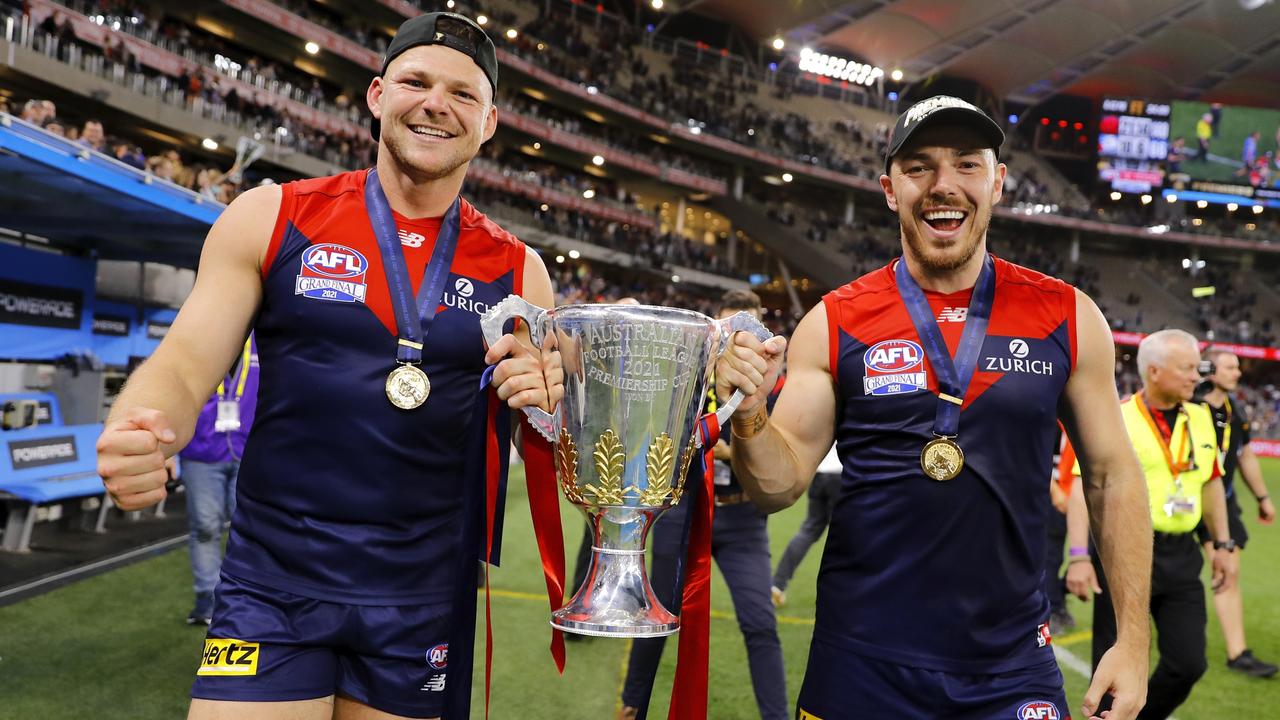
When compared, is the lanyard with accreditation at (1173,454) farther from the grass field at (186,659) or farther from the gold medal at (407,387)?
the gold medal at (407,387)

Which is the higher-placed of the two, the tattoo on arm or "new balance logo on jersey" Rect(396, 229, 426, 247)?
"new balance logo on jersey" Rect(396, 229, 426, 247)

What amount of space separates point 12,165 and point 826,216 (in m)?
44.9

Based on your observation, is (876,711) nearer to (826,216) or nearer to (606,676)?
(606,676)

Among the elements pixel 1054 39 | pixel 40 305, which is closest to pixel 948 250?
pixel 40 305

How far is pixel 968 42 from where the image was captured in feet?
158

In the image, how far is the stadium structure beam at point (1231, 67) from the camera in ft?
161

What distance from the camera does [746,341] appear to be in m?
1.78

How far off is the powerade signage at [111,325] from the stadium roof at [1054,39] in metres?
40.3

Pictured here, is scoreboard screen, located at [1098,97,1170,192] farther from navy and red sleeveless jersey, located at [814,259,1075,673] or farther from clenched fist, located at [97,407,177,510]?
clenched fist, located at [97,407,177,510]

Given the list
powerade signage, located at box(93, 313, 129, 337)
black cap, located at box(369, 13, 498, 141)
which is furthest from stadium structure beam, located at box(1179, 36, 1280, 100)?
black cap, located at box(369, 13, 498, 141)

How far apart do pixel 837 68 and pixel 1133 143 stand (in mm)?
17081

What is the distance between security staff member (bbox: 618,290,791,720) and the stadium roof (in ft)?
148

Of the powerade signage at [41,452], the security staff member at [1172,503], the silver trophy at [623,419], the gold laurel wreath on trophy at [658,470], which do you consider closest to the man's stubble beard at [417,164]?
the silver trophy at [623,419]

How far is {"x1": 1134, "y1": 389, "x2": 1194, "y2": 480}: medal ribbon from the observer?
15.5 ft
